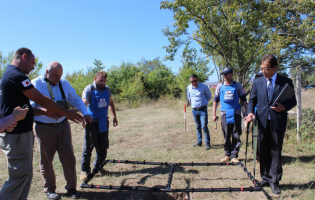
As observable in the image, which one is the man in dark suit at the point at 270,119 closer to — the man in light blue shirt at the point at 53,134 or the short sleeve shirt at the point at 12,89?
the man in light blue shirt at the point at 53,134

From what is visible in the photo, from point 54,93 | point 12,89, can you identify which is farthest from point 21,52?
point 54,93

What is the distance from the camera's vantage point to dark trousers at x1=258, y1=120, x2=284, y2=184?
3.59 meters

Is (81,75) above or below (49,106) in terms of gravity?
above

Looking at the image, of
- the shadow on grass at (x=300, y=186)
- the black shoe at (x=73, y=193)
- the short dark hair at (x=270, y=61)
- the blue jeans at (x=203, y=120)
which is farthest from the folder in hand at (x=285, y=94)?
the black shoe at (x=73, y=193)

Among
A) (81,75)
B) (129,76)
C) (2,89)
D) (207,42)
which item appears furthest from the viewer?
(129,76)

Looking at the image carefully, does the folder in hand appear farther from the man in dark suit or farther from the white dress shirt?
the white dress shirt

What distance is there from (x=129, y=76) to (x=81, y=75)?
601 cm

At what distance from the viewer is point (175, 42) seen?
819cm

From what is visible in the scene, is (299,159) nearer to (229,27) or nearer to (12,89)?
(229,27)

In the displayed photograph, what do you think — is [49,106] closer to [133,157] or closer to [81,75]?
[133,157]

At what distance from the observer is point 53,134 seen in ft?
11.2

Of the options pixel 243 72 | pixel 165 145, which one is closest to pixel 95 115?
pixel 165 145

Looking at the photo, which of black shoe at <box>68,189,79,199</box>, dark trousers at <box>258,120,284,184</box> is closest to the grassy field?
black shoe at <box>68,189,79,199</box>

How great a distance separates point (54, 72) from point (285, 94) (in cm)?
359
